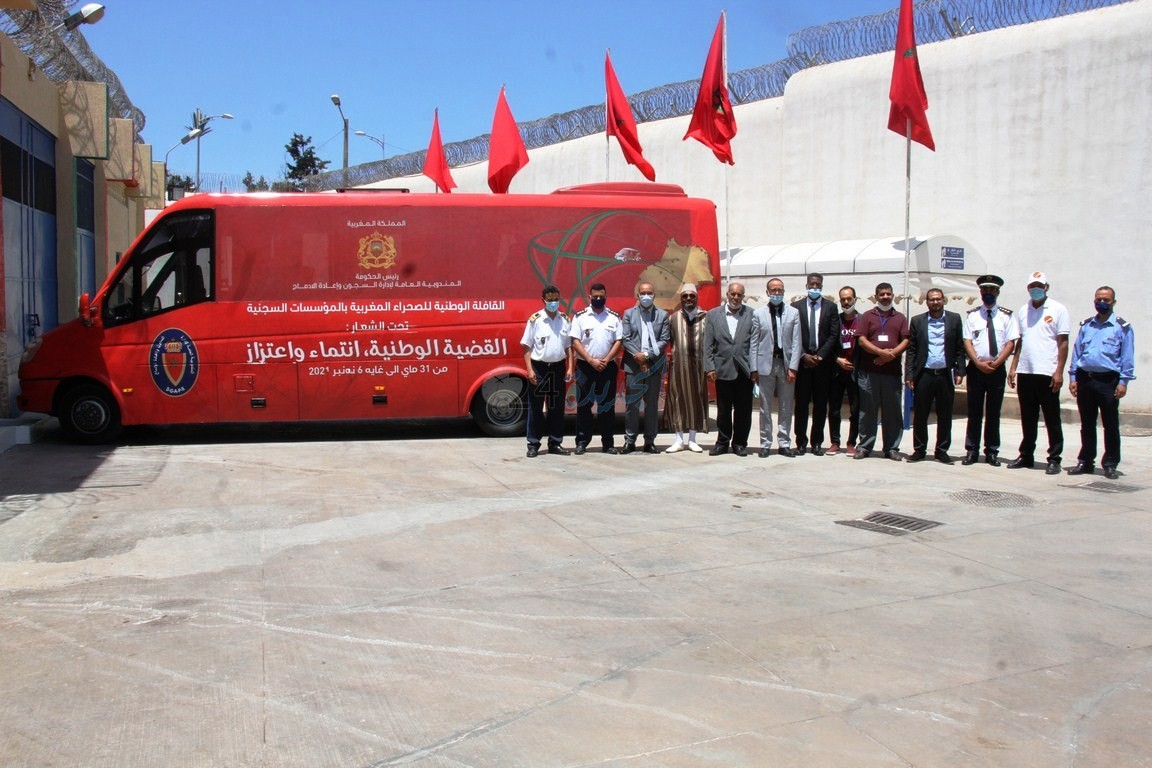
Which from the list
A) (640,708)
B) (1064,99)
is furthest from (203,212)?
(1064,99)

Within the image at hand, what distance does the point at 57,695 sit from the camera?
4043mm

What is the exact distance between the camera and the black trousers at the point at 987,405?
9727 millimetres

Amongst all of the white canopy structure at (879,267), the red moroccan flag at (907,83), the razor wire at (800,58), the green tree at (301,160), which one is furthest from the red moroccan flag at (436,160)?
the green tree at (301,160)

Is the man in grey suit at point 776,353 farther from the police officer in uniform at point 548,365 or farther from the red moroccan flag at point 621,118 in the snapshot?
the red moroccan flag at point 621,118

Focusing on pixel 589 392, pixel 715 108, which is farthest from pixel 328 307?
pixel 715 108

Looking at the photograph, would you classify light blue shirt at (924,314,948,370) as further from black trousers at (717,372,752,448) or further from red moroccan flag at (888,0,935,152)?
red moroccan flag at (888,0,935,152)

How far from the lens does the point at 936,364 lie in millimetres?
9852

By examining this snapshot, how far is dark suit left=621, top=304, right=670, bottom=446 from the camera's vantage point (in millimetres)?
10484

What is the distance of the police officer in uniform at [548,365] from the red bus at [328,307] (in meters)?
0.95

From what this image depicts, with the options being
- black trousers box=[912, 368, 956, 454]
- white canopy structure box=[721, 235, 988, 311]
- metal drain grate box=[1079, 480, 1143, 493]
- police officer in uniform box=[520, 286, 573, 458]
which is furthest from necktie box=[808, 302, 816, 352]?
white canopy structure box=[721, 235, 988, 311]

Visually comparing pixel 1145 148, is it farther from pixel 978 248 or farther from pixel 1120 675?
pixel 1120 675

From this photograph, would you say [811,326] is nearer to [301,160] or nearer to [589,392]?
[589,392]

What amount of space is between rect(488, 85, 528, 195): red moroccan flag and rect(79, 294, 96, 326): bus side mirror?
6.46m

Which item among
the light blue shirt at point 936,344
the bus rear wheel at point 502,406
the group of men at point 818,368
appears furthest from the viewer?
the bus rear wheel at point 502,406
